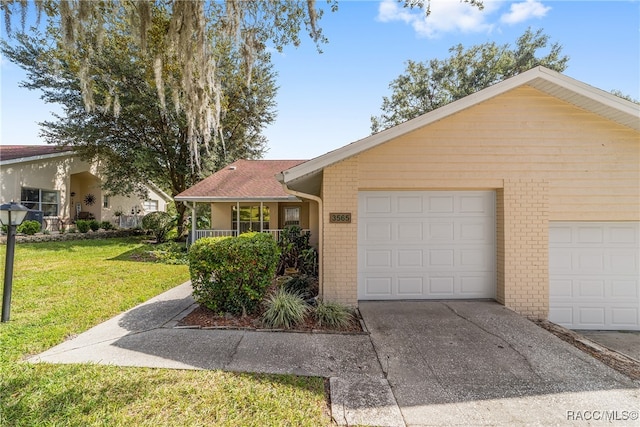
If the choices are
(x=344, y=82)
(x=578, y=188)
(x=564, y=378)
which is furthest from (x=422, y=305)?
(x=344, y=82)

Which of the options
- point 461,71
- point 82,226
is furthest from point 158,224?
point 461,71

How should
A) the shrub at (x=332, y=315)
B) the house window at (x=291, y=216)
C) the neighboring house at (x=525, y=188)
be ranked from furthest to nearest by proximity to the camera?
the house window at (x=291, y=216)
the neighboring house at (x=525, y=188)
the shrub at (x=332, y=315)

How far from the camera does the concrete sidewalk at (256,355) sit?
2.79 m

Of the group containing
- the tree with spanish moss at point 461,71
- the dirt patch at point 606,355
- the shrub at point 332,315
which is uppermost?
the tree with spanish moss at point 461,71

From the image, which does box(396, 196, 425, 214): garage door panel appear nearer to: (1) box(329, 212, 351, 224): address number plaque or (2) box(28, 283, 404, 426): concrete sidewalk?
(1) box(329, 212, 351, 224): address number plaque

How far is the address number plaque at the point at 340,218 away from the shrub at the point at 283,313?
1.70m

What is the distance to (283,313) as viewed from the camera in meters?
4.61

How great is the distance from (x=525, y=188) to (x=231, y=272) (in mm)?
5943

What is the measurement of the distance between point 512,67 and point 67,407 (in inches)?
1101

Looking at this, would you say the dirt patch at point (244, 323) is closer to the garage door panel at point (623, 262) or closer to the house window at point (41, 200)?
the garage door panel at point (623, 262)

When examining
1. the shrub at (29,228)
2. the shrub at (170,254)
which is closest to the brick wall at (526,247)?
the shrub at (170,254)

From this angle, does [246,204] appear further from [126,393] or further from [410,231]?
[126,393]

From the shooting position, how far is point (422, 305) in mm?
5477

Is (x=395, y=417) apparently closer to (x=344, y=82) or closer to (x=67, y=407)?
(x=67, y=407)
